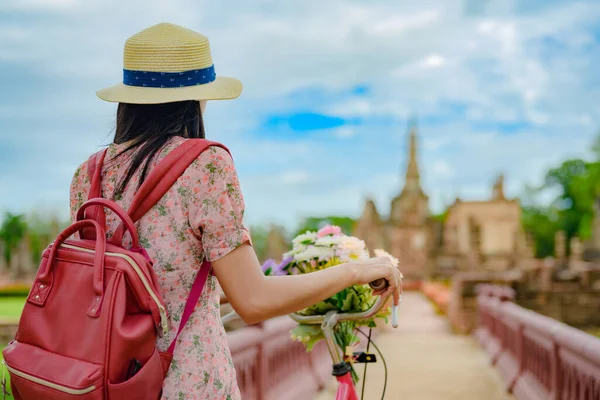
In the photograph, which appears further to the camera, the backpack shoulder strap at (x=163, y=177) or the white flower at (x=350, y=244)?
the white flower at (x=350, y=244)

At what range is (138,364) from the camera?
6.67ft

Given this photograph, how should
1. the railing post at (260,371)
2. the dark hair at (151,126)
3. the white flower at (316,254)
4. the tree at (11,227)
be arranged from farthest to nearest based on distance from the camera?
1. the tree at (11,227)
2. the railing post at (260,371)
3. the white flower at (316,254)
4. the dark hair at (151,126)

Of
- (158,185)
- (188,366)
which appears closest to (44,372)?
(188,366)

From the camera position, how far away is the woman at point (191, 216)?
211cm

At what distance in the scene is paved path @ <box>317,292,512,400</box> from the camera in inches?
389

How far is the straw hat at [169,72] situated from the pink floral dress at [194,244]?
0.57ft

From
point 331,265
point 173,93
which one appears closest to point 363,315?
point 331,265

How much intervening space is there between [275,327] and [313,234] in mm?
3798

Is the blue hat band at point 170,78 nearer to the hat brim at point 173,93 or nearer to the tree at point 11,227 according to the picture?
the hat brim at point 173,93

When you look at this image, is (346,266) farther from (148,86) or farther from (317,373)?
(317,373)

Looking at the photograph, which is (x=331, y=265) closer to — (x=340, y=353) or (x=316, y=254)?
(x=316, y=254)

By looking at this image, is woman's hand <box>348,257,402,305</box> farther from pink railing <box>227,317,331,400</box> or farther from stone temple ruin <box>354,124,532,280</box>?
stone temple ruin <box>354,124,532,280</box>

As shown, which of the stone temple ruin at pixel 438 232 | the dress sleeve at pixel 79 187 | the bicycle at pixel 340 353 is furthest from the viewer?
the stone temple ruin at pixel 438 232

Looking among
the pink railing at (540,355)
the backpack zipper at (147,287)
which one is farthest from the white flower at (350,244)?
the pink railing at (540,355)
